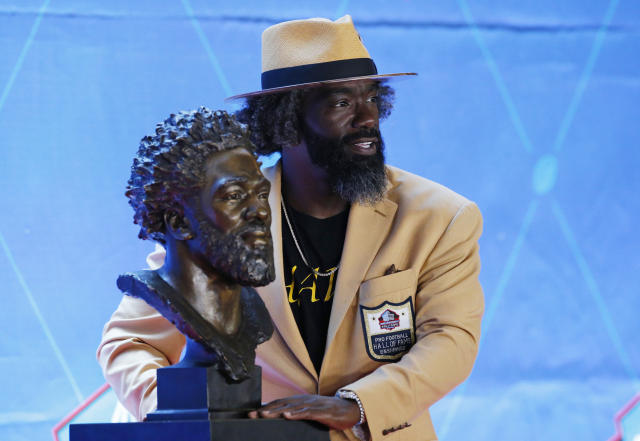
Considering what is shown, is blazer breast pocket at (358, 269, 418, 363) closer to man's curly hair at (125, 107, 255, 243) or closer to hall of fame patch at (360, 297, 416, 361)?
hall of fame patch at (360, 297, 416, 361)

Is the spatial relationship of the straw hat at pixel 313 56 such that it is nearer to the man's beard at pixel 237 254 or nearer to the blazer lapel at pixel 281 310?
the blazer lapel at pixel 281 310

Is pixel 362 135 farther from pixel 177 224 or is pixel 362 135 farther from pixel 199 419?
pixel 199 419

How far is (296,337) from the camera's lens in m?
2.50

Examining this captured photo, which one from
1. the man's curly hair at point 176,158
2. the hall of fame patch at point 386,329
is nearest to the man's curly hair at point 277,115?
the hall of fame patch at point 386,329

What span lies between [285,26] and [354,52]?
0.24 m

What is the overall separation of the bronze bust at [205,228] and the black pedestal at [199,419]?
5 cm

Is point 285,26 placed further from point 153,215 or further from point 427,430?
point 427,430

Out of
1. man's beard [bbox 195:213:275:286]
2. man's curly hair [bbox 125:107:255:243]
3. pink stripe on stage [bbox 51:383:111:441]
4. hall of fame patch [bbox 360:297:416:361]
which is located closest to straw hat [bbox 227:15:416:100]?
hall of fame patch [bbox 360:297:416:361]

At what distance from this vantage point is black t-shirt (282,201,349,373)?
2631 mm

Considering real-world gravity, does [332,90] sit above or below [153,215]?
above

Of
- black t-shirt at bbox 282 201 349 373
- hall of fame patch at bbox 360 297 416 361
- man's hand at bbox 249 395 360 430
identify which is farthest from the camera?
black t-shirt at bbox 282 201 349 373

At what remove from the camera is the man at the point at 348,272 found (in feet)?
7.89

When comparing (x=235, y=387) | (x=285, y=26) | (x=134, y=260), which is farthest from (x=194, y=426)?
(x=134, y=260)

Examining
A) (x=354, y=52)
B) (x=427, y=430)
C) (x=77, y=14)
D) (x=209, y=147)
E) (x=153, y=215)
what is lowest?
(x=427, y=430)
